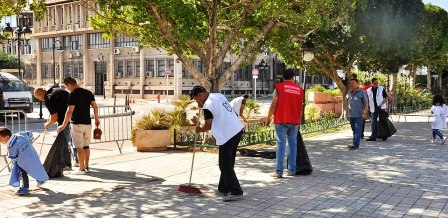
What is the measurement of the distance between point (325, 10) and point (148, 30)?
4.59m

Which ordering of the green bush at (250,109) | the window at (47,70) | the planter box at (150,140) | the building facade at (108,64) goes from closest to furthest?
the planter box at (150,140) → the green bush at (250,109) → the building facade at (108,64) → the window at (47,70)

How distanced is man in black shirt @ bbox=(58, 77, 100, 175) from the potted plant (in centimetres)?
302

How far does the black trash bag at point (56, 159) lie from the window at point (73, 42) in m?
54.8

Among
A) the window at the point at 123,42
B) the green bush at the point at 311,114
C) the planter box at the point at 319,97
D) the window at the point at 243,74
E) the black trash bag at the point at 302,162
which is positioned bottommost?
the black trash bag at the point at 302,162

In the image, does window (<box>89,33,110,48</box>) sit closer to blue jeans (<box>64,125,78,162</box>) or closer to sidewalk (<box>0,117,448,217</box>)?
sidewalk (<box>0,117,448,217</box>)

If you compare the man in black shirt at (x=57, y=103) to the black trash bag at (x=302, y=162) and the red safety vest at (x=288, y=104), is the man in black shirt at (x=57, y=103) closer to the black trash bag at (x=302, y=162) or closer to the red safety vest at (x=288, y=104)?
the red safety vest at (x=288, y=104)

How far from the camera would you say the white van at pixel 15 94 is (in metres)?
23.4

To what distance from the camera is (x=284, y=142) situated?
8.31 m

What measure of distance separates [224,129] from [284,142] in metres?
1.81

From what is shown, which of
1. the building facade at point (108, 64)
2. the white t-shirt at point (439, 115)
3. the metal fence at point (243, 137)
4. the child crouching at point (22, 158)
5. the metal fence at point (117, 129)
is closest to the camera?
the child crouching at point (22, 158)

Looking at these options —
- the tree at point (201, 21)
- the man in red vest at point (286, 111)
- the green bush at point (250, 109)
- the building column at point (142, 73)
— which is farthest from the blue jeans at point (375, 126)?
the building column at point (142, 73)

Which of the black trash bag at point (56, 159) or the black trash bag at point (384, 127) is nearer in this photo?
the black trash bag at point (56, 159)

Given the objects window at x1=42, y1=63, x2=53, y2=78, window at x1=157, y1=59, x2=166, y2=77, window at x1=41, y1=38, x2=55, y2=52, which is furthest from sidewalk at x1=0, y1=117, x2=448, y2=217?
window at x1=42, y1=63, x2=53, y2=78

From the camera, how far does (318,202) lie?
6.74 metres
